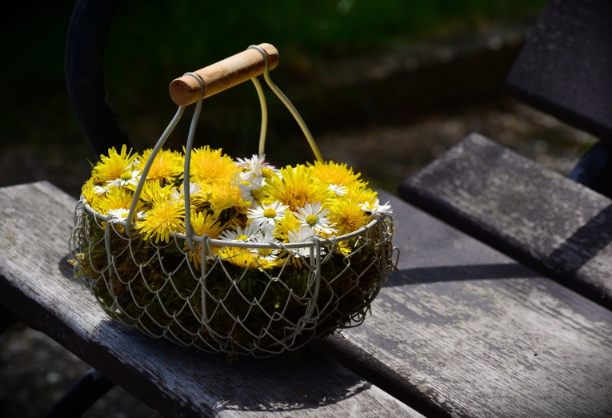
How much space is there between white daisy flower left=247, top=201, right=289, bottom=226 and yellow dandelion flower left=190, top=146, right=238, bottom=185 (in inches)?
3.1

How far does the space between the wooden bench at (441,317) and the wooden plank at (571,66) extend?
0.03m

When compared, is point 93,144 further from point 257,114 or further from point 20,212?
point 257,114

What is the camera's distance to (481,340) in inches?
50.9

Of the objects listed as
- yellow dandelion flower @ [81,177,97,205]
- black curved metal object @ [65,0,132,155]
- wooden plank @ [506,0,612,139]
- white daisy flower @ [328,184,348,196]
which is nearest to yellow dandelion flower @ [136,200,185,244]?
yellow dandelion flower @ [81,177,97,205]

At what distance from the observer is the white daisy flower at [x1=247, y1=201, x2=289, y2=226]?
3.58 ft

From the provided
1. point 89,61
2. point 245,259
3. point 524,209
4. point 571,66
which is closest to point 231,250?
point 245,259

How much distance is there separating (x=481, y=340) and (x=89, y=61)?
2.33ft

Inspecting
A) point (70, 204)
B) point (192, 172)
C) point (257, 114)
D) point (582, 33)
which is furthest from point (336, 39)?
point (192, 172)

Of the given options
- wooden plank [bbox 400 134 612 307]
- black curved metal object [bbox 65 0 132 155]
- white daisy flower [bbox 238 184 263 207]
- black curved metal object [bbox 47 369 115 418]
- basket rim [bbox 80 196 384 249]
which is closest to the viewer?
basket rim [bbox 80 196 384 249]

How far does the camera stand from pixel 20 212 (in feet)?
5.10

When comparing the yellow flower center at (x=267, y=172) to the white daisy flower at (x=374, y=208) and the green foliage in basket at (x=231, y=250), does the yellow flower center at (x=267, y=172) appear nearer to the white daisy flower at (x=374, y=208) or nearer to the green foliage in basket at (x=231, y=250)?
the green foliage in basket at (x=231, y=250)

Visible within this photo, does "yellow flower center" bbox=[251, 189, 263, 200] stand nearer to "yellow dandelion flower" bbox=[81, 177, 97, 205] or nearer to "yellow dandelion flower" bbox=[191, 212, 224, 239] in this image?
"yellow dandelion flower" bbox=[191, 212, 224, 239]

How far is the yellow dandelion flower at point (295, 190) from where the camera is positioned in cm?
114

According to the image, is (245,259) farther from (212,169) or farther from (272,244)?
(212,169)
